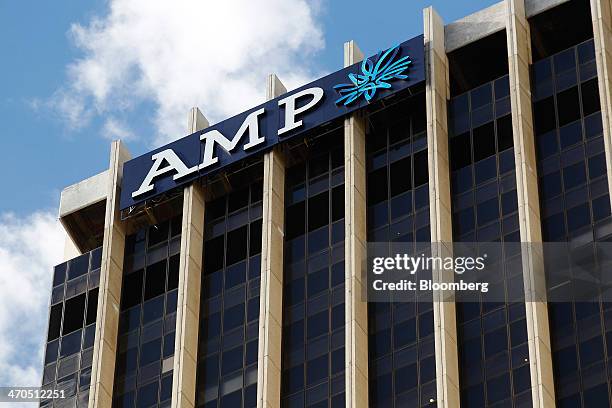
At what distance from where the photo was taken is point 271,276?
299ft

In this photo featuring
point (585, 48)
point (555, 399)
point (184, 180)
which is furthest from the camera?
point (184, 180)

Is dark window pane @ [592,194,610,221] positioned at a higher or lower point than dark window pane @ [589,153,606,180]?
lower

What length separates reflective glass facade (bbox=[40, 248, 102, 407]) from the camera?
317ft

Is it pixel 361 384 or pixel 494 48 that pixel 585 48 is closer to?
pixel 494 48

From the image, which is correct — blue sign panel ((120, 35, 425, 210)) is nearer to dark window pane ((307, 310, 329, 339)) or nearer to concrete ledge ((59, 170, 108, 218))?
concrete ledge ((59, 170, 108, 218))

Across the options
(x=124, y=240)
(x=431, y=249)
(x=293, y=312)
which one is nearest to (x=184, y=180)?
(x=124, y=240)

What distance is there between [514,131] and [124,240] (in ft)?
86.2

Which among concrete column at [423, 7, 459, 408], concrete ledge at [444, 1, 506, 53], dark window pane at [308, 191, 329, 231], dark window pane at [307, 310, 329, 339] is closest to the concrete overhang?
dark window pane at [308, 191, 329, 231]

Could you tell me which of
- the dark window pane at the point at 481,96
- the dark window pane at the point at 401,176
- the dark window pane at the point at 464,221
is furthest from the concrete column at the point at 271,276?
the dark window pane at the point at 481,96

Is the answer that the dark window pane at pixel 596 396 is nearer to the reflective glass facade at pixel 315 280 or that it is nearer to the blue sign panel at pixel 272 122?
the reflective glass facade at pixel 315 280

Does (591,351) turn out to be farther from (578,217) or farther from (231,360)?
(231,360)

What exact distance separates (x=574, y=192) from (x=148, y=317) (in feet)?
87.3

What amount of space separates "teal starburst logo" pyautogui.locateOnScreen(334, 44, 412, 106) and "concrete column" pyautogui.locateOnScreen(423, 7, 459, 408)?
1656mm

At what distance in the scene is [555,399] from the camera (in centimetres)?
7806
